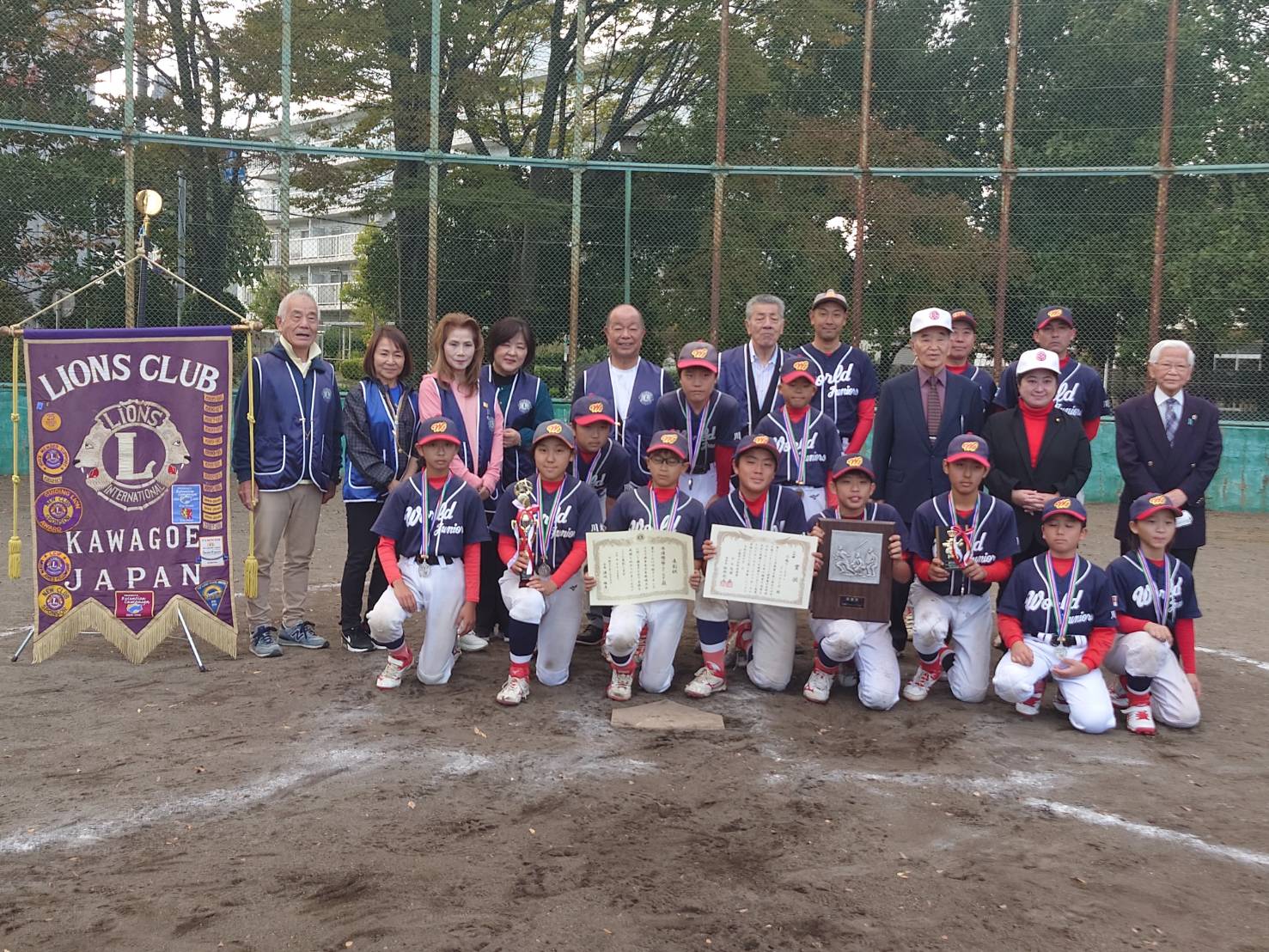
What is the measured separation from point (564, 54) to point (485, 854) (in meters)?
12.3

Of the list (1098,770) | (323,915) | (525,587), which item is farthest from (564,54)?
(323,915)

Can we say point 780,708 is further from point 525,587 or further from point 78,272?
point 78,272

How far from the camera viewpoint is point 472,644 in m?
6.21

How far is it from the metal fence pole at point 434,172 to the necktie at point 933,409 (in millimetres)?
7307

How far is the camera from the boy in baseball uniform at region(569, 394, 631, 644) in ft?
19.0

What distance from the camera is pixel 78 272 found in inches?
492

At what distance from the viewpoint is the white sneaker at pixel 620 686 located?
5.34 metres

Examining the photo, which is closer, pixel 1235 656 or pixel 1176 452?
pixel 1176 452

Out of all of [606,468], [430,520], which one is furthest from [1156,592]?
[430,520]

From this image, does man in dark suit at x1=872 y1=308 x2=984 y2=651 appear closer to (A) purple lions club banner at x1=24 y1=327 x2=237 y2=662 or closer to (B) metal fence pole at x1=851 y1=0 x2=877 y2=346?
(A) purple lions club banner at x1=24 y1=327 x2=237 y2=662

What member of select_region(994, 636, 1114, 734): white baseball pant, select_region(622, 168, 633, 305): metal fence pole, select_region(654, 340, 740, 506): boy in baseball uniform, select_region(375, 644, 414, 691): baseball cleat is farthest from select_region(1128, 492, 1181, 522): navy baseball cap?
select_region(622, 168, 633, 305): metal fence pole

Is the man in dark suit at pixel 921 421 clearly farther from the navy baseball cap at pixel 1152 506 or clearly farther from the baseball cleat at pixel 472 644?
the baseball cleat at pixel 472 644

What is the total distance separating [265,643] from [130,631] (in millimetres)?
690

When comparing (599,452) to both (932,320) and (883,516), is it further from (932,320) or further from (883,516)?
(932,320)
